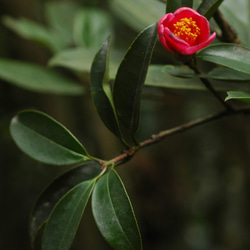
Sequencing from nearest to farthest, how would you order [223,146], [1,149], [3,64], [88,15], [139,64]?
[139,64], [3,64], [88,15], [223,146], [1,149]

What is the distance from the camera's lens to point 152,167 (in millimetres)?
1562

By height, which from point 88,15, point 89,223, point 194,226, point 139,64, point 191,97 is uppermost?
point 139,64

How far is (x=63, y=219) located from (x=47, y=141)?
0.14m

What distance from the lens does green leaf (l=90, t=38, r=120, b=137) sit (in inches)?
21.7

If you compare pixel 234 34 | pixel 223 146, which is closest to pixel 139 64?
pixel 234 34

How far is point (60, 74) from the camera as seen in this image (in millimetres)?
1099

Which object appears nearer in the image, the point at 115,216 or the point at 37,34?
the point at 115,216

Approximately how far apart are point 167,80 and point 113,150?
0.67m

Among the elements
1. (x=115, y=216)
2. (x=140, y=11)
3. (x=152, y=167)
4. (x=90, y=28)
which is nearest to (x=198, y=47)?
(x=115, y=216)

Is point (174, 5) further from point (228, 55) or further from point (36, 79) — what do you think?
point (36, 79)

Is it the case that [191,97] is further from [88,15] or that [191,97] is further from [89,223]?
[89,223]

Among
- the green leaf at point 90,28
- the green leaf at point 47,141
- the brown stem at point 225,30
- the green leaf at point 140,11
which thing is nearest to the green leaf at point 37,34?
the green leaf at point 90,28

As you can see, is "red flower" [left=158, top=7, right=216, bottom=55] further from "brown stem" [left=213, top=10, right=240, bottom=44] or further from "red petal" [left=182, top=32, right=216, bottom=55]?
"brown stem" [left=213, top=10, right=240, bottom=44]

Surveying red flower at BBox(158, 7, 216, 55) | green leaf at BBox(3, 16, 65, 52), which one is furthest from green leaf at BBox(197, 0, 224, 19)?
green leaf at BBox(3, 16, 65, 52)
